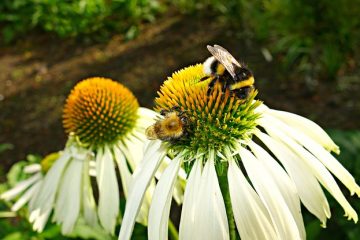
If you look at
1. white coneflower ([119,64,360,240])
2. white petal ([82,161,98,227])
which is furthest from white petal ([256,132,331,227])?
white petal ([82,161,98,227])

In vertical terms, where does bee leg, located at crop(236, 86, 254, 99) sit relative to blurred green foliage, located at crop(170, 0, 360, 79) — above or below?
above

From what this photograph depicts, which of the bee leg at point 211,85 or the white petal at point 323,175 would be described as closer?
the white petal at point 323,175

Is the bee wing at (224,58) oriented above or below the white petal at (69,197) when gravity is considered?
above

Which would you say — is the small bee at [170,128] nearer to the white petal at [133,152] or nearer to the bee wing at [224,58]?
the bee wing at [224,58]

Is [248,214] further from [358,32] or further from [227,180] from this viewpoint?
[358,32]

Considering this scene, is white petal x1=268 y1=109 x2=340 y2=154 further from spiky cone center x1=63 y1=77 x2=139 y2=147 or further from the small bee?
spiky cone center x1=63 y1=77 x2=139 y2=147

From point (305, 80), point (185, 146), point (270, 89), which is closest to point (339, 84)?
point (305, 80)

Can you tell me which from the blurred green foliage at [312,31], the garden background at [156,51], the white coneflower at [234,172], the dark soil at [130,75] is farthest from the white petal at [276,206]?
the blurred green foliage at [312,31]
